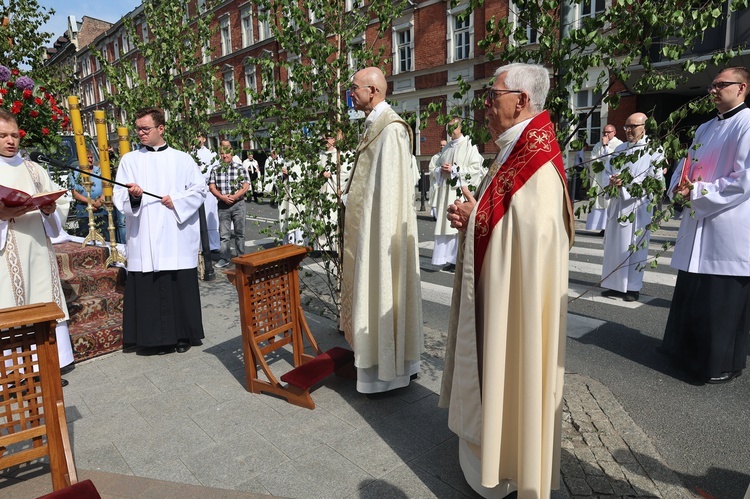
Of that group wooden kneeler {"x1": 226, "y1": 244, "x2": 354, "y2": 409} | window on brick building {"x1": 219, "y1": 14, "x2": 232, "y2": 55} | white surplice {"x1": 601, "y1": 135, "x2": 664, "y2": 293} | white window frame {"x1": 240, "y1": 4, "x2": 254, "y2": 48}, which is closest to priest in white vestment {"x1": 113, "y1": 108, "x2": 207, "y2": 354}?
wooden kneeler {"x1": 226, "y1": 244, "x2": 354, "y2": 409}

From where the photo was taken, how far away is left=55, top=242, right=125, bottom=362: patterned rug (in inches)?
184

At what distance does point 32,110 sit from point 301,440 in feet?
15.5

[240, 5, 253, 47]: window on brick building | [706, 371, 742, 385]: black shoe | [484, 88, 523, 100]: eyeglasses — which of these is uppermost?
[240, 5, 253, 47]: window on brick building

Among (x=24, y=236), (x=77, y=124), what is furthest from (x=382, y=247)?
(x=77, y=124)

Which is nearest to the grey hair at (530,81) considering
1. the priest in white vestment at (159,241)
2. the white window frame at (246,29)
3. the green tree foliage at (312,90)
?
the green tree foliage at (312,90)

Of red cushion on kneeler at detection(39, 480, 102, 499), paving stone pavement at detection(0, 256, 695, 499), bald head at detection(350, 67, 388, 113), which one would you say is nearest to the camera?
red cushion on kneeler at detection(39, 480, 102, 499)

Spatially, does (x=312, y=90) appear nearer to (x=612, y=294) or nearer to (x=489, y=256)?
(x=489, y=256)

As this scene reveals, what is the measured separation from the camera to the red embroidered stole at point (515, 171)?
2.21m

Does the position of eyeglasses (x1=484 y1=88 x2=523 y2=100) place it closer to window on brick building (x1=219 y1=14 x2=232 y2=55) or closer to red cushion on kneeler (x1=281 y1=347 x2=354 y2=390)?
red cushion on kneeler (x1=281 y1=347 x2=354 y2=390)

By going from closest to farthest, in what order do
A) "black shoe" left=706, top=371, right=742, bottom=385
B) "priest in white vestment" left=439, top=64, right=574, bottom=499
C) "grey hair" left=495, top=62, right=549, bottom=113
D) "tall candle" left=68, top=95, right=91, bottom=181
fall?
1. "priest in white vestment" left=439, top=64, right=574, bottom=499
2. "grey hair" left=495, top=62, right=549, bottom=113
3. "black shoe" left=706, top=371, right=742, bottom=385
4. "tall candle" left=68, top=95, right=91, bottom=181

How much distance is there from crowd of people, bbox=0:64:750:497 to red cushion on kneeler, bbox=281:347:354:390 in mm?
227

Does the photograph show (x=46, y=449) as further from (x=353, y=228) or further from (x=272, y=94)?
(x=272, y=94)

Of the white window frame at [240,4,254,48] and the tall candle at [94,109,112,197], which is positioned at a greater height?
the white window frame at [240,4,254,48]

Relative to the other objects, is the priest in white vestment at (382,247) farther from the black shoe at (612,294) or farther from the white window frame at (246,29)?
the white window frame at (246,29)
